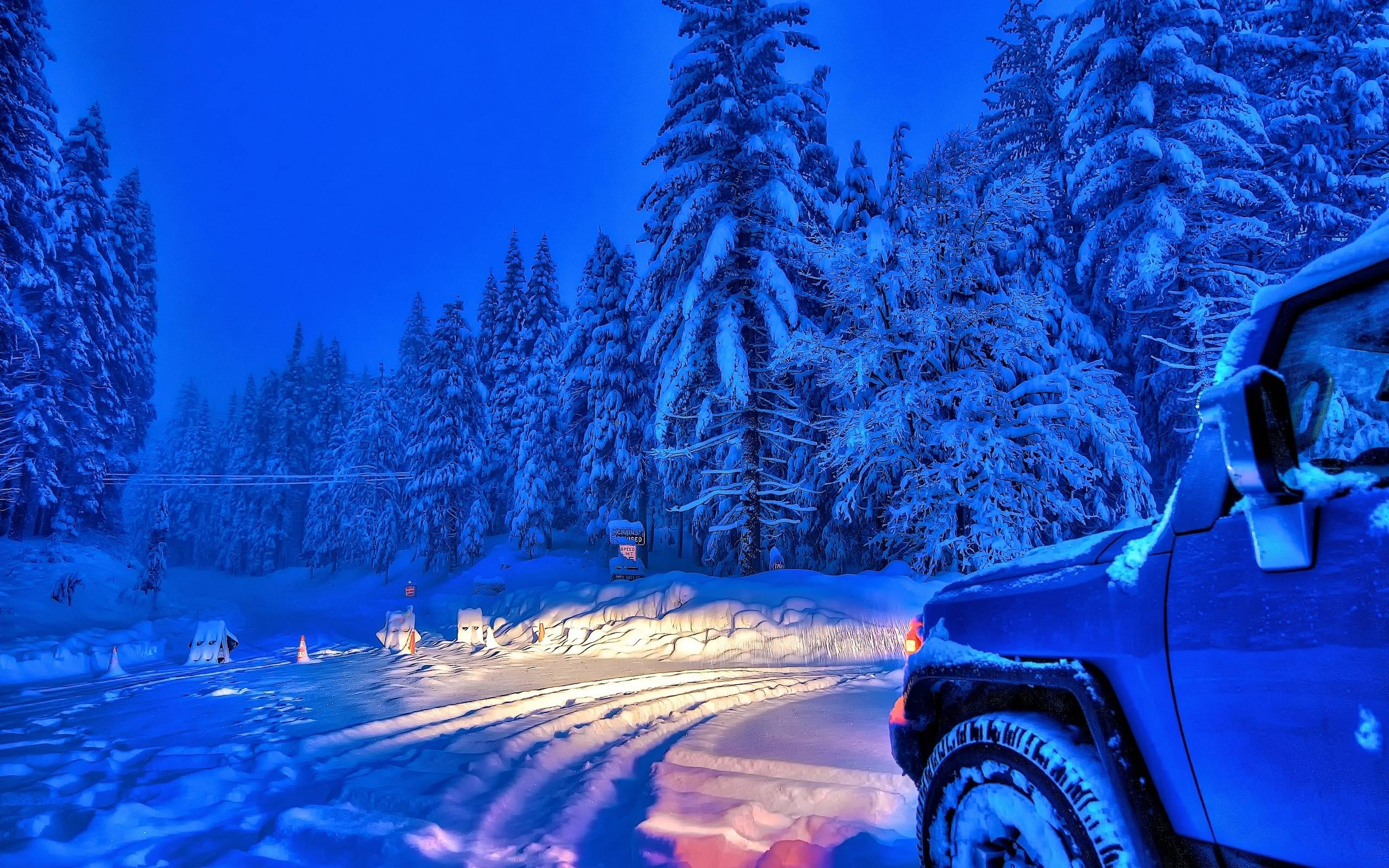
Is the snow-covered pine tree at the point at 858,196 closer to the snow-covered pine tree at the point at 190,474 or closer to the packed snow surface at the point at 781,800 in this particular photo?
the packed snow surface at the point at 781,800

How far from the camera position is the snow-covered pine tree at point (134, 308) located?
109ft

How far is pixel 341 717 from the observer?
7023mm

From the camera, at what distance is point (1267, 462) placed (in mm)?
1685

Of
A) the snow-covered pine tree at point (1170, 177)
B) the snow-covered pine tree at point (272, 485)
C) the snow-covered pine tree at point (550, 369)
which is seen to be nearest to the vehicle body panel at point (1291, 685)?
the snow-covered pine tree at point (1170, 177)

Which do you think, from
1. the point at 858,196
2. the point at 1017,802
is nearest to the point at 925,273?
the point at 858,196

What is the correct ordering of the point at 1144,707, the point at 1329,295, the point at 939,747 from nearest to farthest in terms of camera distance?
the point at 1329,295
the point at 1144,707
the point at 939,747

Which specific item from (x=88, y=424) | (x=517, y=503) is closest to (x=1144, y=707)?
(x=517, y=503)

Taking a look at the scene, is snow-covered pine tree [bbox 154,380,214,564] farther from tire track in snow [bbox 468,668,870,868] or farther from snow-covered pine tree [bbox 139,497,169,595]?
tire track in snow [bbox 468,668,870,868]

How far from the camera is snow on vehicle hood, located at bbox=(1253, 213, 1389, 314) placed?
170 centimetres

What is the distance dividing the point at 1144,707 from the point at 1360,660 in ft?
2.14

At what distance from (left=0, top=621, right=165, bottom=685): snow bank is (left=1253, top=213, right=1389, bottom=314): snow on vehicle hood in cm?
1724

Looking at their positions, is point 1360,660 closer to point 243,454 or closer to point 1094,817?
point 1094,817

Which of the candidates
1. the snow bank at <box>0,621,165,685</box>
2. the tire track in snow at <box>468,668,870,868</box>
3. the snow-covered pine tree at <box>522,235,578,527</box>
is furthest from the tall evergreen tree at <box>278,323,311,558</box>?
the tire track in snow at <box>468,668,870,868</box>

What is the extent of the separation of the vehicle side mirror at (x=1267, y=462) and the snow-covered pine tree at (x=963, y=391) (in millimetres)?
11027
